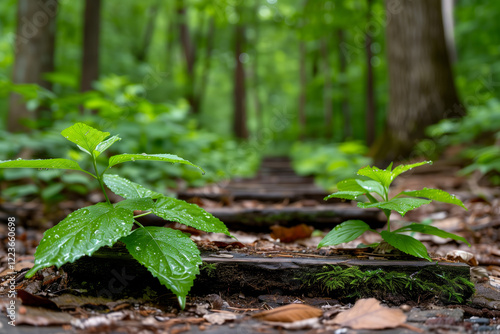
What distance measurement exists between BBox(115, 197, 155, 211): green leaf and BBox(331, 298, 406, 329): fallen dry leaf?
2.42ft

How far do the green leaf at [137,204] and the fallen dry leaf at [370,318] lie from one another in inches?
29.1

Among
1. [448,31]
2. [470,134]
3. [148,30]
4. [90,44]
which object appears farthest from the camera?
[148,30]

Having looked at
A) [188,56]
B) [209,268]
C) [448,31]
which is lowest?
[209,268]

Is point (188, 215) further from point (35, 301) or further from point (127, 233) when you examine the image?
point (35, 301)

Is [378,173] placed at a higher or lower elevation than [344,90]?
lower

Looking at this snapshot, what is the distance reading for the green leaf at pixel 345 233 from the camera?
1.33 meters

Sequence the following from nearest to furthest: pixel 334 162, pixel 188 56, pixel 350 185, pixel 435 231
A: pixel 435 231 < pixel 350 185 < pixel 334 162 < pixel 188 56

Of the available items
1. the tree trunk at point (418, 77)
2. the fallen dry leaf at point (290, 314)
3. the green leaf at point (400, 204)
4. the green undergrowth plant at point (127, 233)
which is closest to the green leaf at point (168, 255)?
the green undergrowth plant at point (127, 233)

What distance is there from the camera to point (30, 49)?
5.22 m

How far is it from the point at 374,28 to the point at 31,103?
24.0 feet

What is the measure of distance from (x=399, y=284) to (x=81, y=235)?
1.13 meters

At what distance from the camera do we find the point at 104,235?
1.07 metres

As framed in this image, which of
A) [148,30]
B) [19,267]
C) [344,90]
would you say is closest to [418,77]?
[19,267]

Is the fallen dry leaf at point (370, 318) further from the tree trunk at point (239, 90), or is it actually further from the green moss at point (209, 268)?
the tree trunk at point (239, 90)
